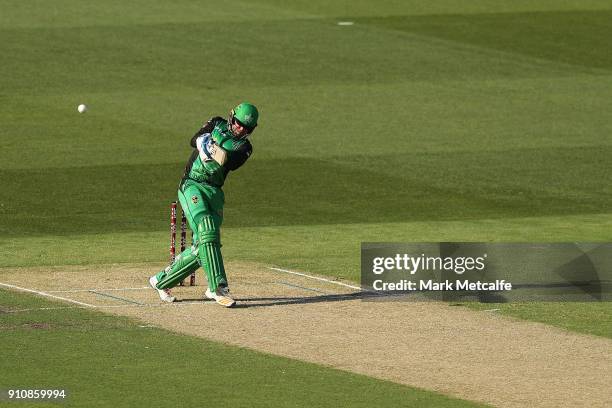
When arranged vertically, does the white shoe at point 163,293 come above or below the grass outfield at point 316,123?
below

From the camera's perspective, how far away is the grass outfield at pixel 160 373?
1328cm

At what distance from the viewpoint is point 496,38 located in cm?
4234

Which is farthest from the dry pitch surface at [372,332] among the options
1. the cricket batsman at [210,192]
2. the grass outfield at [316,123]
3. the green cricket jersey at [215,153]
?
the green cricket jersey at [215,153]

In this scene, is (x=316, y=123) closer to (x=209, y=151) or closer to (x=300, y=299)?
(x=300, y=299)

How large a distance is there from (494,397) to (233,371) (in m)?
2.48

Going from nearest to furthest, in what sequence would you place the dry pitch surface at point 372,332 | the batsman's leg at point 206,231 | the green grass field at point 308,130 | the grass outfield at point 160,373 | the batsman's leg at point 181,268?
1. the grass outfield at point 160,373
2. the dry pitch surface at point 372,332
3. the batsman's leg at point 206,231
4. the batsman's leg at point 181,268
5. the green grass field at point 308,130

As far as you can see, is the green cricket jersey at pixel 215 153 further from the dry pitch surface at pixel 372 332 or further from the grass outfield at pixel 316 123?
the grass outfield at pixel 316 123

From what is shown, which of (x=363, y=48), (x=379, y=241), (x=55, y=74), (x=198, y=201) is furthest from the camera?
(x=363, y=48)

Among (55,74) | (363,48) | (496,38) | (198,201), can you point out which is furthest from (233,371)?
(496,38)

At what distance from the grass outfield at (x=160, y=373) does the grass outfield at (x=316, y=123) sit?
3914mm

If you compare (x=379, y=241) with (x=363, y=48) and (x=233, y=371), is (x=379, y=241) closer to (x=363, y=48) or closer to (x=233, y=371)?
(x=233, y=371)

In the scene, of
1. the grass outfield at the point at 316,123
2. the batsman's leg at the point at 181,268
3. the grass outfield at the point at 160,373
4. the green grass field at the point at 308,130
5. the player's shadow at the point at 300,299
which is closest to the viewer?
the grass outfield at the point at 160,373

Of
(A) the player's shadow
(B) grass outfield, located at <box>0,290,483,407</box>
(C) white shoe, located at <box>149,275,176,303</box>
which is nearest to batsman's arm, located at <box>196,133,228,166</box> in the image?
(C) white shoe, located at <box>149,275,176,303</box>

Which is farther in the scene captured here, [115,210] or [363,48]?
[363,48]
